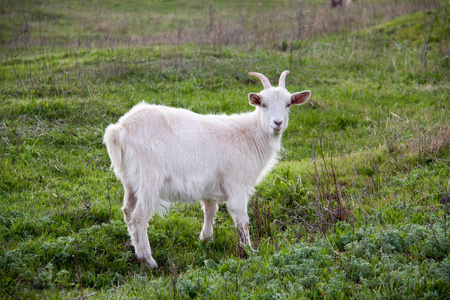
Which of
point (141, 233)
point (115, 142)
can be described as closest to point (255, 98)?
point (115, 142)

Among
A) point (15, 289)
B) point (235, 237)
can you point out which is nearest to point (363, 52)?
point (235, 237)

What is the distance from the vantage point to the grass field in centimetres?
367

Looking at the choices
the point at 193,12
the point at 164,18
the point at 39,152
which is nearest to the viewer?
the point at 39,152

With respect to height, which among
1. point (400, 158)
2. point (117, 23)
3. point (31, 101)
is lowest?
point (400, 158)

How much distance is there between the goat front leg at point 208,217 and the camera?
5.14 meters

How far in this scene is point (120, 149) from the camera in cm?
448

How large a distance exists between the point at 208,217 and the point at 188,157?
0.95 metres

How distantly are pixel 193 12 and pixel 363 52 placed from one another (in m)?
10.3

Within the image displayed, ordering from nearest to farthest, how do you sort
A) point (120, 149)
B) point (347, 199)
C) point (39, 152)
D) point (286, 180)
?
point (120, 149)
point (347, 199)
point (286, 180)
point (39, 152)

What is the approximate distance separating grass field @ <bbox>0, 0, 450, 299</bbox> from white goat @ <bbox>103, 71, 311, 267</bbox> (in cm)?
40

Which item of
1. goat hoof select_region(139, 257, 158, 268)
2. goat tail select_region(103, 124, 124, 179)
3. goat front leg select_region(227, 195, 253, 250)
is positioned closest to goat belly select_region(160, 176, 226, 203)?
goat front leg select_region(227, 195, 253, 250)

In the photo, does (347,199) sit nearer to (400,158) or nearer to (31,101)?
(400,158)

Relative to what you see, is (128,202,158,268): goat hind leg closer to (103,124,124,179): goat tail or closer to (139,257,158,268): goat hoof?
(139,257,158,268): goat hoof

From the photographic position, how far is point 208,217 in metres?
5.20
